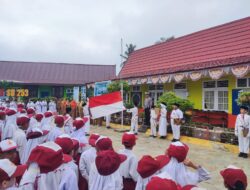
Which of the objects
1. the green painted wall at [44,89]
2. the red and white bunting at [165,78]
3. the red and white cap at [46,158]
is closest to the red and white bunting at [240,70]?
the red and white bunting at [165,78]

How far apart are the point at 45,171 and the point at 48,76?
32.8 meters

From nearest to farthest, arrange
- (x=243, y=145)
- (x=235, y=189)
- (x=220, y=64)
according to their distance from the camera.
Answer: (x=235, y=189)
(x=243, y=145)
(x=220, y=64)

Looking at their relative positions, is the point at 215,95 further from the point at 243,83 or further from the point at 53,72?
the point at 53,72

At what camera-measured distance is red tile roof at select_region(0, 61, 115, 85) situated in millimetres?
33562

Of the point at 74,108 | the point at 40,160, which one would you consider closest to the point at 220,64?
the point at 74,108

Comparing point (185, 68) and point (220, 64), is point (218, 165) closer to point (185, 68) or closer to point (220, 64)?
point (220, 64)

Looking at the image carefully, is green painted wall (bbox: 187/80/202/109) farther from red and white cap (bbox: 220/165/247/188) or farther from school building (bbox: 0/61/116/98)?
school building (bbox: 0/61/116/98)

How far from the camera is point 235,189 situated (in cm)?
254

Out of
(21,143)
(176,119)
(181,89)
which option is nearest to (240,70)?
(176,119)

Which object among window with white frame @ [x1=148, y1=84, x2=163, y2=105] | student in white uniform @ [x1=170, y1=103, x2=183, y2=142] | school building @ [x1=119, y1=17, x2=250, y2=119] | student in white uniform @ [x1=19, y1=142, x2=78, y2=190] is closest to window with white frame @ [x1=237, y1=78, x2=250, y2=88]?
school building @ [x1=119, y1=17, x2=250, y2=119]

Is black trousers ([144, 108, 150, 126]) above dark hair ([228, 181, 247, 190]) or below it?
below

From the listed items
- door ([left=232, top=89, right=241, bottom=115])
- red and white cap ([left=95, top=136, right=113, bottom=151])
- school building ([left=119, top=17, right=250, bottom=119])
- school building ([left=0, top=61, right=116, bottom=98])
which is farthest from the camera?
school building ([left=0, top=61, right=116, bottom=98])

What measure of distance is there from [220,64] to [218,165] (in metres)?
5.90

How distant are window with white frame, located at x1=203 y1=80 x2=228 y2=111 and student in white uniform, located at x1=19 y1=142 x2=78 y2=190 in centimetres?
1255
